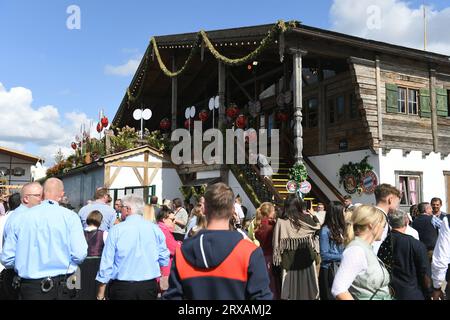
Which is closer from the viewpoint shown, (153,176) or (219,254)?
(219,254)

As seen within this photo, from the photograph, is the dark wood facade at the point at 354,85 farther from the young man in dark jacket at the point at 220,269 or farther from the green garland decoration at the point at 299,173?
the young man in dark jacket at the point at 220,269

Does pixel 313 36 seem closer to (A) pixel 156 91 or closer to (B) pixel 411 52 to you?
(B) pixel 411 52

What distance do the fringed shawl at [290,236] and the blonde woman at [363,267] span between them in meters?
2.96

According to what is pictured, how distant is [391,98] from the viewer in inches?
596

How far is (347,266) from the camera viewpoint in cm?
333

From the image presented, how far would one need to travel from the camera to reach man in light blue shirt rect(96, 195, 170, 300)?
4691 millimetres

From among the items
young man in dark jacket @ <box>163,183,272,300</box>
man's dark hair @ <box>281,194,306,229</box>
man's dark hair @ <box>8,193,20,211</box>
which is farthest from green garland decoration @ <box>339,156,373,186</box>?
young man in dark jacket @ <box>163,183,272,300</box>

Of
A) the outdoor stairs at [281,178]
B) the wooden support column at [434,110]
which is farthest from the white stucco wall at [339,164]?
the wooden support column at [434,110]

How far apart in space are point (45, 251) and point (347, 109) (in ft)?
43.0

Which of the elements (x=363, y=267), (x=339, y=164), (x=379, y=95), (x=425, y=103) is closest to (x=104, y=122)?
(x=339, y=164)

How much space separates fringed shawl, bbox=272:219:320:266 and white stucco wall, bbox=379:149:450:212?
8579 mm

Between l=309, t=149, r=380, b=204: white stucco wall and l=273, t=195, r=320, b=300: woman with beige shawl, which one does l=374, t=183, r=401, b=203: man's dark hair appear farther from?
l=309, t=149, r=380, b=204: white stucco wall

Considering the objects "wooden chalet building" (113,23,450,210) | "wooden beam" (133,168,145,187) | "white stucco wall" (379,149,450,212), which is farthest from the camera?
"wooden beam" (133,168,145,187)

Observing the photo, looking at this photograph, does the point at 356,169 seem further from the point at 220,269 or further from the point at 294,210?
the point at 220,269
